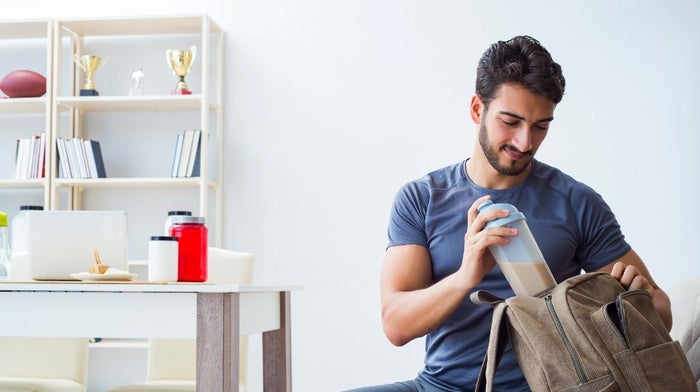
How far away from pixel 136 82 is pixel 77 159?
46cm

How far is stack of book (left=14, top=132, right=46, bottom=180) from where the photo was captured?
4078 millimetres

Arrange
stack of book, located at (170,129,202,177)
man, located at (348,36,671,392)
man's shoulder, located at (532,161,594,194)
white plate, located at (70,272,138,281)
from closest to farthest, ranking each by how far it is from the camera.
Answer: man, located at (348,36,671,392)
man's shoulder, located at (532,161,594,194)
white plate, located at (70,272,138,281)
stack of book, located at (170,129,202,177)

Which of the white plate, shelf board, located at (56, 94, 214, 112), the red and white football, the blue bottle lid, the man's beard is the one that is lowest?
the white plate

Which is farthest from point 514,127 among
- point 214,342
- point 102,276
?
point 102,276

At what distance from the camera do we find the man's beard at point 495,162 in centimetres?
178

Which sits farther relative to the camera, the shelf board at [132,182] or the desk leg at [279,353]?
the shelf board at [132,182]

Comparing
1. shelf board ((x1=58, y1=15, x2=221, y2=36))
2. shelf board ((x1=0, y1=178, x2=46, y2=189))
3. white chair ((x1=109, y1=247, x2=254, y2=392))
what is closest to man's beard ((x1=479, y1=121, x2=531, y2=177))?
white chair ((x1=109, y1=247, x2=254, y2=392))

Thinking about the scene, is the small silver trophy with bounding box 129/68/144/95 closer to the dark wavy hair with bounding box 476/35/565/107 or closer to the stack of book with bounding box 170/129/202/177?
the stack of book with bounding box 170/129/202/177

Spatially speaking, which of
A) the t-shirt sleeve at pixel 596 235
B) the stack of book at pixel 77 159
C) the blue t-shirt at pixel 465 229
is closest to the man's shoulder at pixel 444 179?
the blue t-shirt at pixel 465 229

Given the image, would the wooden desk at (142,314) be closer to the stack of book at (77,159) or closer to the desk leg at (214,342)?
the desk leg at (214,342)

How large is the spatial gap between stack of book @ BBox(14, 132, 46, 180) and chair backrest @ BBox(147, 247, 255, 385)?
5.43 ft

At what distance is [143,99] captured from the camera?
155 inches

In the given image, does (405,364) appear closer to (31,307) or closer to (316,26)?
(316,26)

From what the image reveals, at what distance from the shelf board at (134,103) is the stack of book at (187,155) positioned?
6.0 inches
